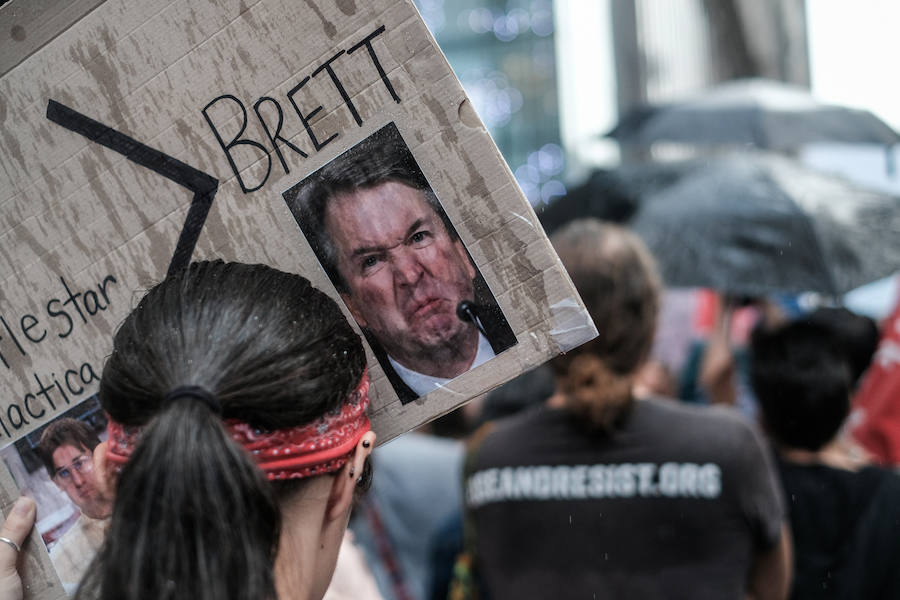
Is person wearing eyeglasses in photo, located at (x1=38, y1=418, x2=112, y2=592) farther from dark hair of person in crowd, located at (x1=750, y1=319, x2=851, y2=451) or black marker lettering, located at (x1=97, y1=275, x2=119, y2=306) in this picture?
dark hair of person in crowd, located at (x1=750, y1=319, x2=851, y2=451)

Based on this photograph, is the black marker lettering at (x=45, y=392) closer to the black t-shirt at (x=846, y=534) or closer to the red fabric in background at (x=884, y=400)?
the black t-shirt at (x=846, y=534)

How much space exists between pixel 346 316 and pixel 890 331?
2907 mm

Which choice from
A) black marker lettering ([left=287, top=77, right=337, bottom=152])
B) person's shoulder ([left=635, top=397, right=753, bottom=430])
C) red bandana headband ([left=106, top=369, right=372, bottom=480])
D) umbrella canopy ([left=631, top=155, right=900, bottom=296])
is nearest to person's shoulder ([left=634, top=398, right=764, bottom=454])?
person's shoulder ([left=635, top=397, right=753, bottom=430])

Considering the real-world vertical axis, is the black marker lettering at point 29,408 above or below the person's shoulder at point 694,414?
above

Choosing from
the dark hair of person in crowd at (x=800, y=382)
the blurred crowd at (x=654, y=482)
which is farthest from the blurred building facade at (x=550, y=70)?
the blurred crowd at (x=654, y=482)

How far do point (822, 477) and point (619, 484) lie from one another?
2.68 ft

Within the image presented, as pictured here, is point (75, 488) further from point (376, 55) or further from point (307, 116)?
point (376, 55)

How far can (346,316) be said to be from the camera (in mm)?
1198

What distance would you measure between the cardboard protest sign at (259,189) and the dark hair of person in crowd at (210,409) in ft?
0.26

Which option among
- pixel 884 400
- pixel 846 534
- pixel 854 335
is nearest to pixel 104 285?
pixel 846 534

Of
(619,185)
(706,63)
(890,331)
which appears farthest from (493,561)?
(706,63)

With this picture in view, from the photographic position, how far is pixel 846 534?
2576 millimetres

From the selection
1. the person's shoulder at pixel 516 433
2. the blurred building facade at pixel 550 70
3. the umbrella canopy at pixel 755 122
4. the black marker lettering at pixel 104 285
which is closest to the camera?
the black marker lettering at pixel 104 285

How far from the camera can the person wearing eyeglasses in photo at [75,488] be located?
4.12 feet
